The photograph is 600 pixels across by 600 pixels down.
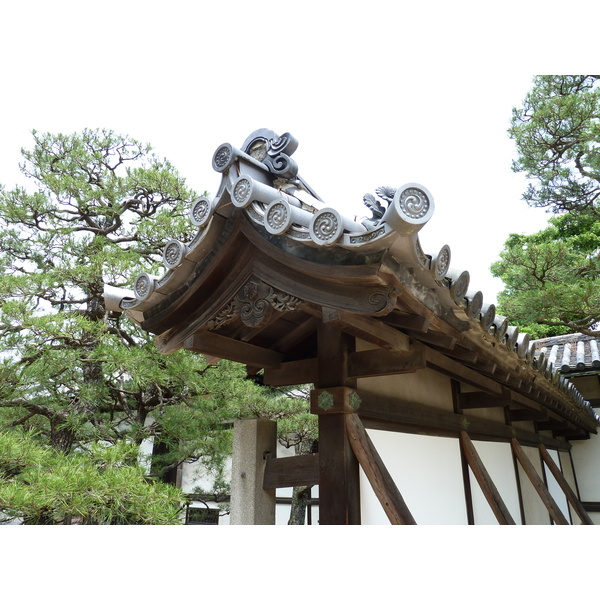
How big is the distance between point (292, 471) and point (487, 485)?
1.65 meters

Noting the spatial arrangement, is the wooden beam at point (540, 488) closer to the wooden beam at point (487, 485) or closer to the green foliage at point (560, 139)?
the wooden beam at point (487, 485)

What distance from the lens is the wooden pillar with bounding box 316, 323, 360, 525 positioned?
259 cm

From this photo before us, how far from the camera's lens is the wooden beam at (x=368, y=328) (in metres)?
2.16

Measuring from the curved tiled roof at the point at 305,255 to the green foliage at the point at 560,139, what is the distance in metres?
4.80

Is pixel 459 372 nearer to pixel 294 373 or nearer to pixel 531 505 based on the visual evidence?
pixel 294 373

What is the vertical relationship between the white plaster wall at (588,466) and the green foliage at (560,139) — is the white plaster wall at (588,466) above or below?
below

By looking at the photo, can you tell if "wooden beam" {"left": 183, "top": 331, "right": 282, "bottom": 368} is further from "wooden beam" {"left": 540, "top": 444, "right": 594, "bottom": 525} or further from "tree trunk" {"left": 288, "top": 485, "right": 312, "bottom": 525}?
"tree trunk" {"left": 288, "top": 485, "right": 312, "bottom": 525}

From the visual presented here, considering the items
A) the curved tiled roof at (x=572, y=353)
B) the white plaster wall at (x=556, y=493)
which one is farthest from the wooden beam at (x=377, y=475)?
the white plaster wall at (x=556, y=493)

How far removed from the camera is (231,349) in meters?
2.95

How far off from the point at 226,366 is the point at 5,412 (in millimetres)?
2733

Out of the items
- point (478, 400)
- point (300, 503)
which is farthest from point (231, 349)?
point (300, 503)

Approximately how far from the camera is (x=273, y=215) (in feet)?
6.64

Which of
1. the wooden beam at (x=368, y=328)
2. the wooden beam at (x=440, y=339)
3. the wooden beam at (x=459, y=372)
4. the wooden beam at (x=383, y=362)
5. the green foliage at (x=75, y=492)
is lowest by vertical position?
the green foliage at (x=75, y=492)
